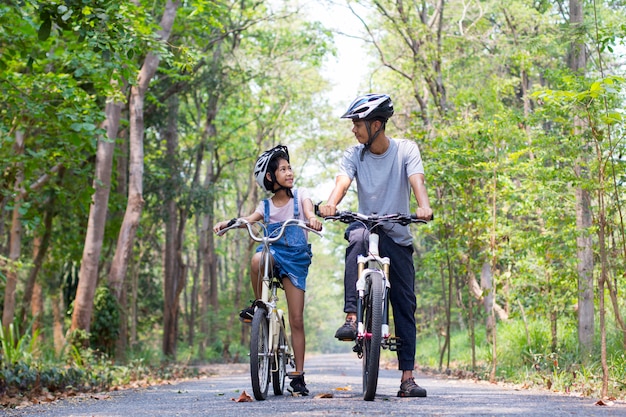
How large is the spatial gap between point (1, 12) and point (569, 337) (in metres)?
9.89

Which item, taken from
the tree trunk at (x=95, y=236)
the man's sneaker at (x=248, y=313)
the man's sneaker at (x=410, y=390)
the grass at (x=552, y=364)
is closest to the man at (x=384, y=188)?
the man's sneaker at (x=410, y=390)

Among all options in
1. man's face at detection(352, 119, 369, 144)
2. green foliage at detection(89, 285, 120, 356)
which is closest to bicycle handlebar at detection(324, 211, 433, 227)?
man's face at detection(352, 119, 369, 144)

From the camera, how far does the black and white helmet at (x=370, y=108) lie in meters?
6.60

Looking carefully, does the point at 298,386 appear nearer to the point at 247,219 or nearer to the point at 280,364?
the point at 280,364

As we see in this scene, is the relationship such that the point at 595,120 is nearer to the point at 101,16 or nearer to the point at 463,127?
the point at 101,16

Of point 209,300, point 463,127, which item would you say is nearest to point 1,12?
point 463,127

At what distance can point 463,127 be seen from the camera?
44.7ft

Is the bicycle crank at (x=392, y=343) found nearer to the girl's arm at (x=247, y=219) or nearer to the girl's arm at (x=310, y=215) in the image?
the girl's arm at (x=310, y=215)

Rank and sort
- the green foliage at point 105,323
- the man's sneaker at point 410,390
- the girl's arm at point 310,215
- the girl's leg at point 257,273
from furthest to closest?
the green foliage at point 105,323 < the girl's leg at point 257,273 < the man's sneaker at point 410,390 < the girl's arm at point 310,215

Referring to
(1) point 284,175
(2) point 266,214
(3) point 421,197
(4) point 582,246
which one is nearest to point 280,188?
(1) point 284,175

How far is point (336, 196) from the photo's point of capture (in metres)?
6.53

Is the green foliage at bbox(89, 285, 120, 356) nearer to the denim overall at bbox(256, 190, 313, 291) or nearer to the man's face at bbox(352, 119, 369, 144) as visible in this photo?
the denim overall at bbox(256, 190, 313, 291)

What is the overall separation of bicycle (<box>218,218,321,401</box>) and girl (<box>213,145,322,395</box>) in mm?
88

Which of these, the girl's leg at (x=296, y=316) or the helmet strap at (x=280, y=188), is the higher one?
the helmet strap at (x=280, y=188)
